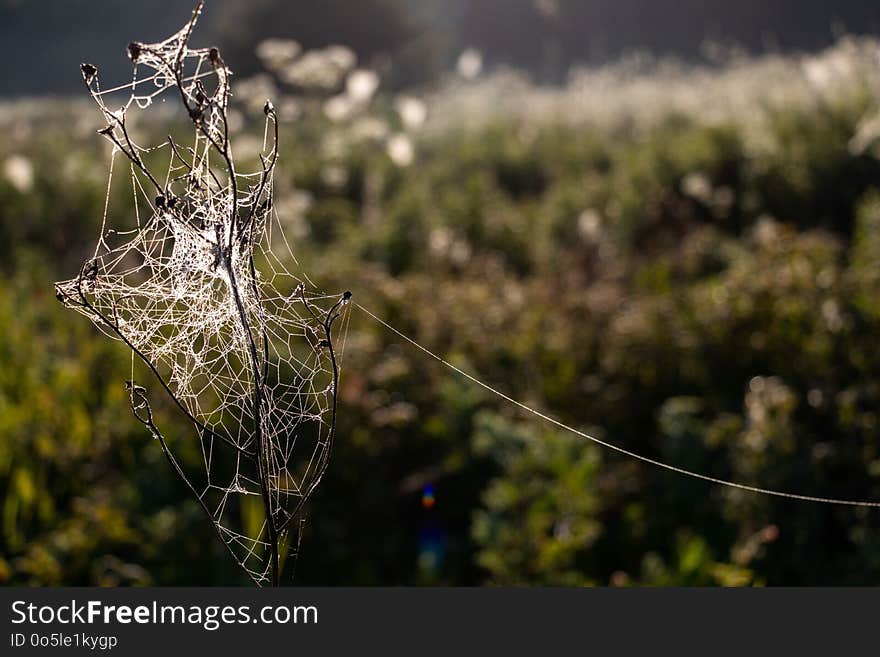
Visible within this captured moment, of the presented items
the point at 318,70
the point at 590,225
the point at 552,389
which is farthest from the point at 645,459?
the point at 318,70

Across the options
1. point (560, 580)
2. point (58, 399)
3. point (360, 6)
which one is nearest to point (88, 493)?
point (58, 399)

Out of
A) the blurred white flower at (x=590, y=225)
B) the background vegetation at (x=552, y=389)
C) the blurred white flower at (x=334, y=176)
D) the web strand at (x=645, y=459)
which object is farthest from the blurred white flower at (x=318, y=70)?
the web strand at (x=645, y=459)

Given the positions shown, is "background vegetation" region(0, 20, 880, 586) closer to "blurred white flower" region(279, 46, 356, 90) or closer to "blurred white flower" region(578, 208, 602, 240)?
"blurred white flower" region(578, 208, 602, 240)

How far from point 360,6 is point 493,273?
1167 centimetres

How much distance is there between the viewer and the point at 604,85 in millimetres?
10539

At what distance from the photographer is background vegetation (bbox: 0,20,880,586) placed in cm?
286

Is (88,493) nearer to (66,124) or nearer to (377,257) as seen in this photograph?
(377,257)

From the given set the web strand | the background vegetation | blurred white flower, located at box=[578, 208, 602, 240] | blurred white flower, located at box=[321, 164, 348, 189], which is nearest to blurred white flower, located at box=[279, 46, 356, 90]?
the background vegetation

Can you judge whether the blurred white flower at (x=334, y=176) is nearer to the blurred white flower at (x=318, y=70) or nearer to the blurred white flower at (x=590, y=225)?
the blurred white flower at (x=318, y=70)

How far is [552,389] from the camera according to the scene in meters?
3.88

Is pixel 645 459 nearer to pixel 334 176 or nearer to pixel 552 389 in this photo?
pixel 552 389

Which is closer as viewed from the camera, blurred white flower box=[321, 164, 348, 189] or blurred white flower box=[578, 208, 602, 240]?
blurred white flower box=[578, 208, 602, 240]

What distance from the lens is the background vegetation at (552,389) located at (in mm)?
2863

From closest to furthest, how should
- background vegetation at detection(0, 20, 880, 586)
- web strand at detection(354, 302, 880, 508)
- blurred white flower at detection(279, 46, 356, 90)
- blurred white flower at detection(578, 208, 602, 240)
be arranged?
web strand at detection(354, 302, 880, 508) → background vegetation at detection(0, 20, 880, 586) → blurred white flower at detection(578, 208, 602, 240) → blurred white flower at detection(279, 46, 356, 90)
